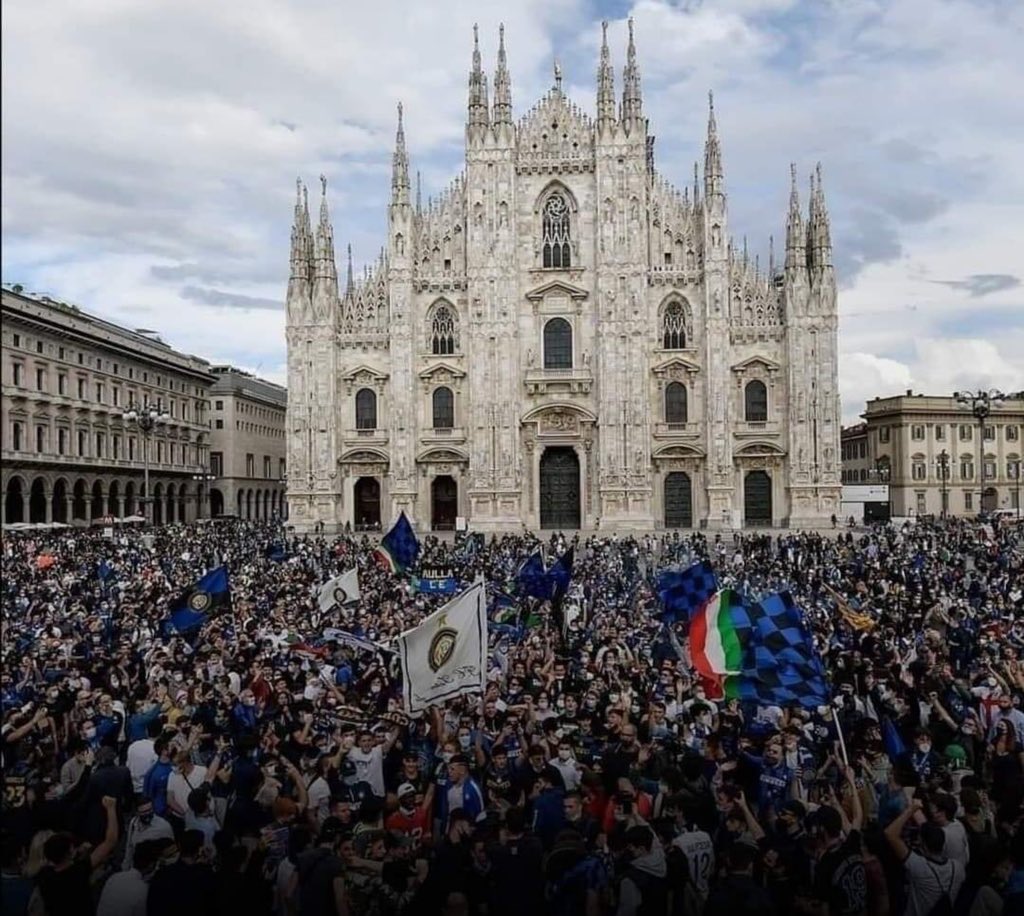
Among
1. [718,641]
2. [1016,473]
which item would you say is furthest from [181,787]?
[1016,473]

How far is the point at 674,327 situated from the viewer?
53.9 metres

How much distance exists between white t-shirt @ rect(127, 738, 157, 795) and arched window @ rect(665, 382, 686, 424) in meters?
45.8

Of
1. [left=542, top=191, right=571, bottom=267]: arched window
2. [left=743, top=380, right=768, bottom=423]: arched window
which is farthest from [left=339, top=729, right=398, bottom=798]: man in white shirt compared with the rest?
[left=542, top=191, right=571, bottom=267]: arched window

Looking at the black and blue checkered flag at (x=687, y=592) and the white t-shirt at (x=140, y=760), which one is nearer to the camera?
the white t-shirt at (x=140, y=760)

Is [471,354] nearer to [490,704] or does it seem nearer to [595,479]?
[595,479]

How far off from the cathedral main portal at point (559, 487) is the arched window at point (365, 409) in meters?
Result: 9.69

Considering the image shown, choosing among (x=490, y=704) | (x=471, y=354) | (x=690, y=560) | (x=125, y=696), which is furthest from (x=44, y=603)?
(x=471, y=354)

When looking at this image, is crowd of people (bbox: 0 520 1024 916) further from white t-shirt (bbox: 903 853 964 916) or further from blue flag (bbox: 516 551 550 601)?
blue flag (bbox: 516 551 550 601)

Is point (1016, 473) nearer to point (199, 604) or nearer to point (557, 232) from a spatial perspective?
point (557, 232)

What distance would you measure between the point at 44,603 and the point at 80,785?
1217 centimetres

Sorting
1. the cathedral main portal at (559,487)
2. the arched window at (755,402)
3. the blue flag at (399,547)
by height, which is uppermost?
the arched window at (755,402)

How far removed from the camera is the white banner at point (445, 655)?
34.9 feet

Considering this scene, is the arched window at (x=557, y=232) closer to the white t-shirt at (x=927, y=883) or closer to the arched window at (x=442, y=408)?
the arched window at (x=442, y=408)

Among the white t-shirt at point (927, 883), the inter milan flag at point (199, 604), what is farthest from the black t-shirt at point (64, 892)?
the inter milan flag at point (199, 604)
